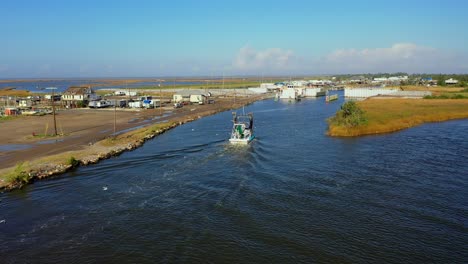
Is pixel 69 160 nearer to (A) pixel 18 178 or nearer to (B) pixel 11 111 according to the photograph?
(A) pixel 18 178

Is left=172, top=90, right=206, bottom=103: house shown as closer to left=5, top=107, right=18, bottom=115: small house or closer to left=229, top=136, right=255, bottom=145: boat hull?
left=5, top=107, right=18, bottom=115: small house

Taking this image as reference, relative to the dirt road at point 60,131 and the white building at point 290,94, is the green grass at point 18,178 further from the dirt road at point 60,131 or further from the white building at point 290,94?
the white building at point 290,94

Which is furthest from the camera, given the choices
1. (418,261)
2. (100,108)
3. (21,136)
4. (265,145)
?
(100,108)

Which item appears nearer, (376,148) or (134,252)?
(134,252)

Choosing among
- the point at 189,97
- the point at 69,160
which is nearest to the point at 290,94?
the point at 189,97

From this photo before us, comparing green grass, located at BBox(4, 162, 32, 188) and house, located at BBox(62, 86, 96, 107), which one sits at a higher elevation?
house, located at BBox(62, 86, 96, 107)

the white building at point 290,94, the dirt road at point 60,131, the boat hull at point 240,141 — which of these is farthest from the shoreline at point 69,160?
the white building at point 290,94

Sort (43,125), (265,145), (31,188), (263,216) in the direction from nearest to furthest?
(263,216) → (31,188) → (265,145) → (43,125)

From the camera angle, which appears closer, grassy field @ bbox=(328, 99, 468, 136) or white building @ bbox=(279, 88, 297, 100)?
grassy field @ bbox=(328, 99, 468, 136)

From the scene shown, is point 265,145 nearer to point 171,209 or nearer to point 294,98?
point 171,209

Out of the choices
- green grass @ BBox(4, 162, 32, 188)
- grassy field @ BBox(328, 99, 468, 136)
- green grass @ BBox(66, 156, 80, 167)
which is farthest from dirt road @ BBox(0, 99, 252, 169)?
grassy field @ BBox(328, 99, 468, 136)

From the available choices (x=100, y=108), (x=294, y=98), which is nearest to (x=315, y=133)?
(x=100, y=108)
